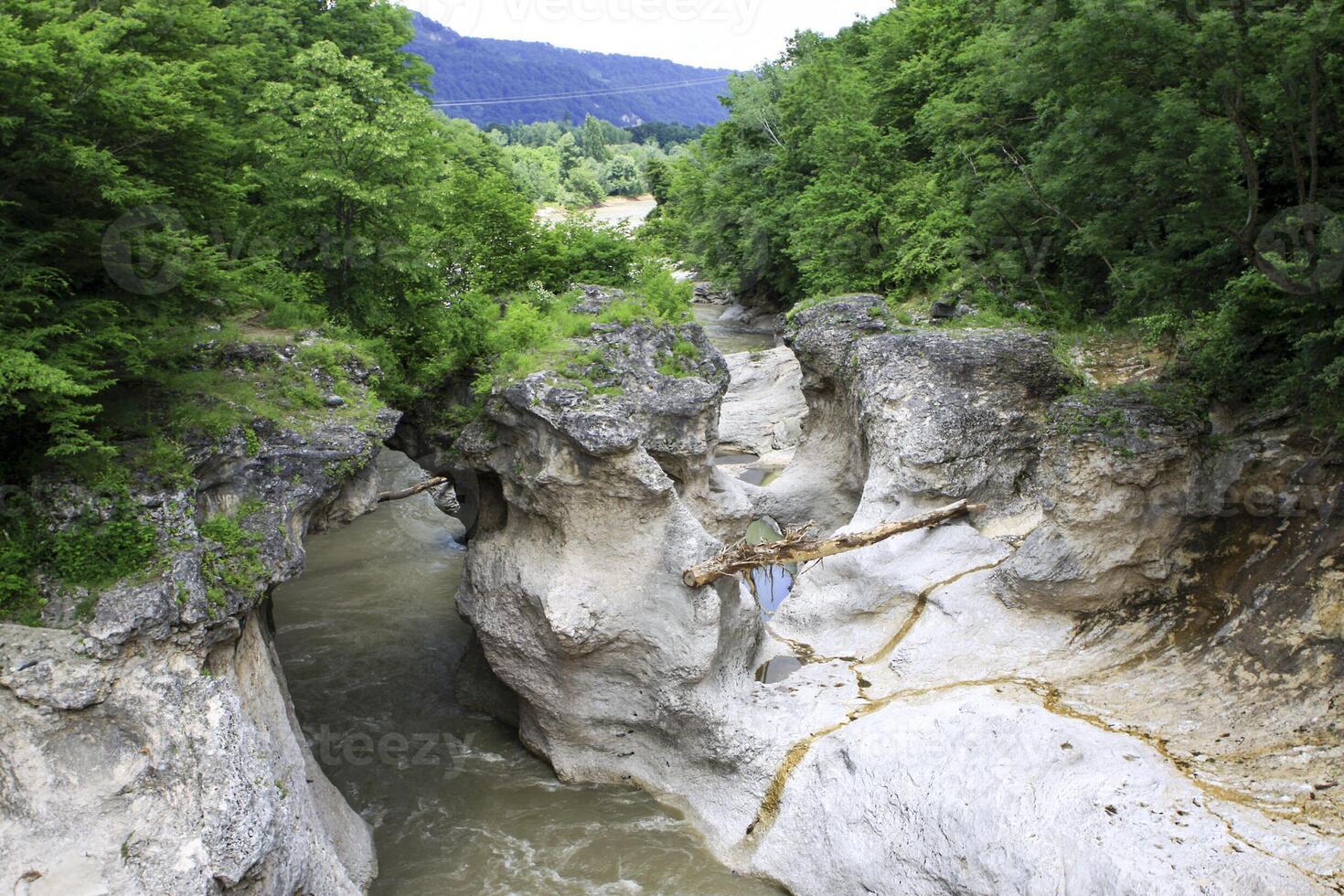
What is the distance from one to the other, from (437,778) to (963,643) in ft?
29.9

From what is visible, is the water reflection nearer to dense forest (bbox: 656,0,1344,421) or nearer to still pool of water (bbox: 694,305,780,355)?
dense forest (bbox: 656,0,1344,421)


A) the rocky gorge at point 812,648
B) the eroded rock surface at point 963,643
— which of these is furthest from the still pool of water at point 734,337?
the rocky gorge at point 812,648

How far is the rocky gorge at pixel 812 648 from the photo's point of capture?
33.8 feet

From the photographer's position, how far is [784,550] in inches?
648

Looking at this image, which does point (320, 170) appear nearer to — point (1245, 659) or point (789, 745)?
point (789, 745)

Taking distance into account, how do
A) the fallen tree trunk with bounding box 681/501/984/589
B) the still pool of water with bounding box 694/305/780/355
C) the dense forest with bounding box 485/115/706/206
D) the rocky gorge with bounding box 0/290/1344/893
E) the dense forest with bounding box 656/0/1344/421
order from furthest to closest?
the dense forest with bounding box 485/115/706/206, the still pool of water with bounding box 694/305/780/355, the fallen tree trunk with bounding box 681/501/984/589, the dense forest with bounding box 656/0/1344/421, the rocky gorge with bounding box 0/290/1344/893

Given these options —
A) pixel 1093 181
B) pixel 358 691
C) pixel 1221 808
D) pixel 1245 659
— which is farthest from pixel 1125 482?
pixel 358 691

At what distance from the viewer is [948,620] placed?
16922 mm

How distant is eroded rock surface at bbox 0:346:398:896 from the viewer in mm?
9711

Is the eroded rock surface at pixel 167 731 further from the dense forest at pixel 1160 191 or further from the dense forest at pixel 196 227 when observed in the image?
the dense forest at pixel 1160 191

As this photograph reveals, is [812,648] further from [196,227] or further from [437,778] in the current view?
[196,227]

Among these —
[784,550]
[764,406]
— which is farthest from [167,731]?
[764,406]

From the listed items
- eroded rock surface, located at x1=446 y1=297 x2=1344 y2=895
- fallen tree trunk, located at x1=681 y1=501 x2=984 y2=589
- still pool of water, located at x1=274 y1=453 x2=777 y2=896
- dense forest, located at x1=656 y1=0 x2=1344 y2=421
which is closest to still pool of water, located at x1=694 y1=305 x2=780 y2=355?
dense forest, located at x1=656 y1=0 x2=1344 y2=421

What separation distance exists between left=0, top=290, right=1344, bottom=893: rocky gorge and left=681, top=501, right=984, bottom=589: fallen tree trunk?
40 centimetres
